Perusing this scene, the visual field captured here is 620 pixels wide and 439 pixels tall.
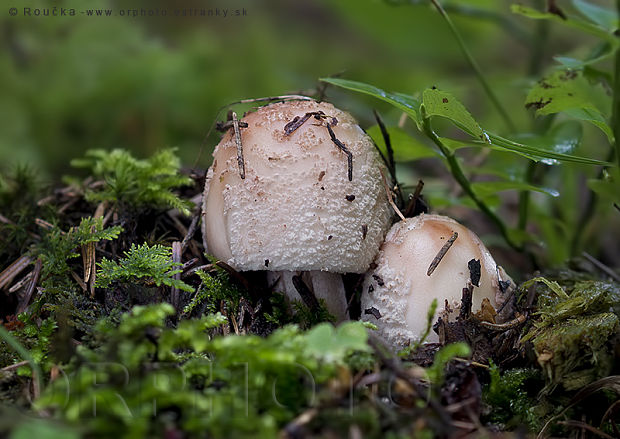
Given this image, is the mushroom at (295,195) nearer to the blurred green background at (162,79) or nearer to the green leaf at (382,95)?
the green leaf at (382,95)

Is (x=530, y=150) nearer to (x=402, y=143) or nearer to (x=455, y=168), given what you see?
(x=455, y=168)

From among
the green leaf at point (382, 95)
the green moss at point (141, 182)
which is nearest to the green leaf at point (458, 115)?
the green leaf at point (382, 95)

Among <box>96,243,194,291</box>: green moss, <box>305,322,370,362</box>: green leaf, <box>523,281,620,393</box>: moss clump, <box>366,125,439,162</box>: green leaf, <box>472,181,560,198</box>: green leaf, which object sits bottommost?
<box>523,281,620,393</box>: moss clump

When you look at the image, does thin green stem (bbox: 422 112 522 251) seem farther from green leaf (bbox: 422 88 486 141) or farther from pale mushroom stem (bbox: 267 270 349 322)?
pale mushroom stem (bbox: 267 270 349 322)

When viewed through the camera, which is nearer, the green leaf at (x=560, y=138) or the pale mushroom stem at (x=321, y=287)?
the pale mushroom stem at (x=321, y=287)

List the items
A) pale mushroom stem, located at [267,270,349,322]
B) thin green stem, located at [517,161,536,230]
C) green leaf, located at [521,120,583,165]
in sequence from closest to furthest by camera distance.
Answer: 1. pale mushroom stem, located at [267,270,349,322]
2. green leaf, located at [521,120,583,165]
3. thin green stem, located at [517,161,536,230]

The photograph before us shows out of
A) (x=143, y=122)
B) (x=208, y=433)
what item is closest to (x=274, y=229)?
(x=208, y=433)

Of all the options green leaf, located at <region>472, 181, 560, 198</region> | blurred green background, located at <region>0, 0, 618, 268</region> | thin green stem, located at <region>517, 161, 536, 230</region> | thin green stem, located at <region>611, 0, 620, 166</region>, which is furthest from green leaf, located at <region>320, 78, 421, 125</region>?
blurred green background, located at <region>0, 0, 618, 268</region>
